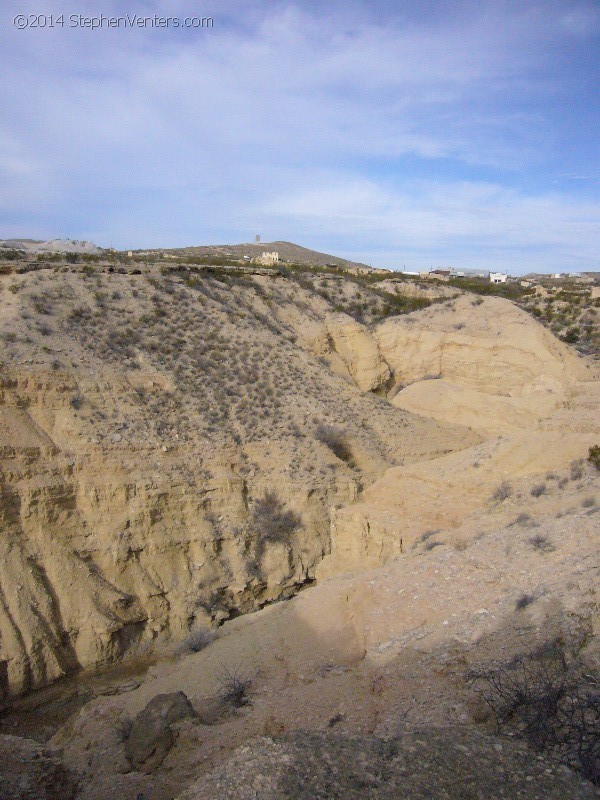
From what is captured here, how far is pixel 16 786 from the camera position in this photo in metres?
7.38

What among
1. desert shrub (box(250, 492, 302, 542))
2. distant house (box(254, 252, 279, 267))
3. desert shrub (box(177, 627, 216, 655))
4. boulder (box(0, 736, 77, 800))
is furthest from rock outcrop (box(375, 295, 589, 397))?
boulder (box(0, 736, 77, 800))

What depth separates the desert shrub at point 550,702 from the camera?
532cm

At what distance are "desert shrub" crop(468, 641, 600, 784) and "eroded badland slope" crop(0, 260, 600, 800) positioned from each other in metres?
Answer: 0.14

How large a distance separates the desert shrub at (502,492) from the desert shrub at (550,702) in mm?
6224

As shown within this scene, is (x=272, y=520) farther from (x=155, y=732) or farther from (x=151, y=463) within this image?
(x=155, y=732)

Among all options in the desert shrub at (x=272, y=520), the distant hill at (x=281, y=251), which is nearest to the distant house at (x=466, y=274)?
the distant hill at (x=281, y=251)

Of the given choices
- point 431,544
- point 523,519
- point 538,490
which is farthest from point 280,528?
point 538,490

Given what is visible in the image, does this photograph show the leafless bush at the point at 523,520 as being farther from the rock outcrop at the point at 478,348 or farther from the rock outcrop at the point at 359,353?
the rock outcrop at the point at 359,353

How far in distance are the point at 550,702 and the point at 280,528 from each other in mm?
9358

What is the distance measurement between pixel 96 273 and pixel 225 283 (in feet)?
14.4

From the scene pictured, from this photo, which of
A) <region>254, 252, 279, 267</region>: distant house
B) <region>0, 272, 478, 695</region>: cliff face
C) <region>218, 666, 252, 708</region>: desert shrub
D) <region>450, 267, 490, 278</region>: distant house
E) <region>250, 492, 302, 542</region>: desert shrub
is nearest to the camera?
<region>218, 666, 252, 708</region>: desert shrub

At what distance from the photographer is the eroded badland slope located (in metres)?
7.54

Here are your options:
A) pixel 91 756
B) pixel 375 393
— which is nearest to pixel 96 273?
pixel 375 393

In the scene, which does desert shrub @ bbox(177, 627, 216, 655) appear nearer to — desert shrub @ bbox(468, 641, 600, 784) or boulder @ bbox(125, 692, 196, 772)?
boulder @ bbox(125, 692, 196, 772)
